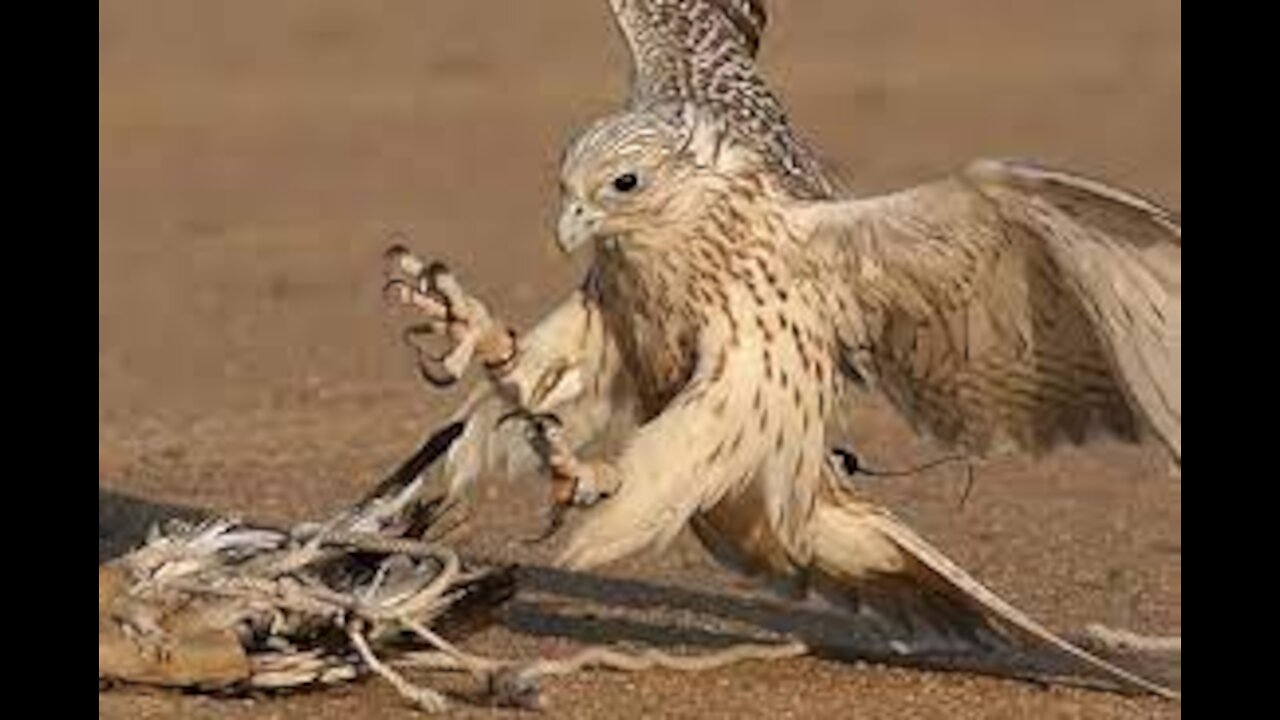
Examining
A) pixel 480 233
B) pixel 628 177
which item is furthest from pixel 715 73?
pixel 480 233

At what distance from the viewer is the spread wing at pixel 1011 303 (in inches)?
234

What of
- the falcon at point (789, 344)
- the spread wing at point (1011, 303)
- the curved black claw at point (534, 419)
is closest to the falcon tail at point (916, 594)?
the falcon at point (789, 344)

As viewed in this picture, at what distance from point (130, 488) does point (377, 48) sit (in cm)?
1068

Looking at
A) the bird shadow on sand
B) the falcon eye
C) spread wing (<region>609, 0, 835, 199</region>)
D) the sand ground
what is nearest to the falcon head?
the falcon eye

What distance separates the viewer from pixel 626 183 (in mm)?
6203

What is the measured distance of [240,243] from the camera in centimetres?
1384

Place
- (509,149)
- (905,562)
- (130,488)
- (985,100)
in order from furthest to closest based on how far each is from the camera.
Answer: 1. (985,100)
2. (509,149)
3. (130,488)
4. (905,562)

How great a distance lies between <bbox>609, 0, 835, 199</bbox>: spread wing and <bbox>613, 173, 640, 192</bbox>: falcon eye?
343mm

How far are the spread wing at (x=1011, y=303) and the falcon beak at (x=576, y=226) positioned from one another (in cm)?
40

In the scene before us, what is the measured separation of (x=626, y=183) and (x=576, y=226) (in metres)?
0.12

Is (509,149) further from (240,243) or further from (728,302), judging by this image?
(728,302)

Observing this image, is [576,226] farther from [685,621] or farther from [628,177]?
[685,621]

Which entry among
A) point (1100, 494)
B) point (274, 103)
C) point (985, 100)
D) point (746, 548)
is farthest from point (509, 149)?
point (746, 548)
